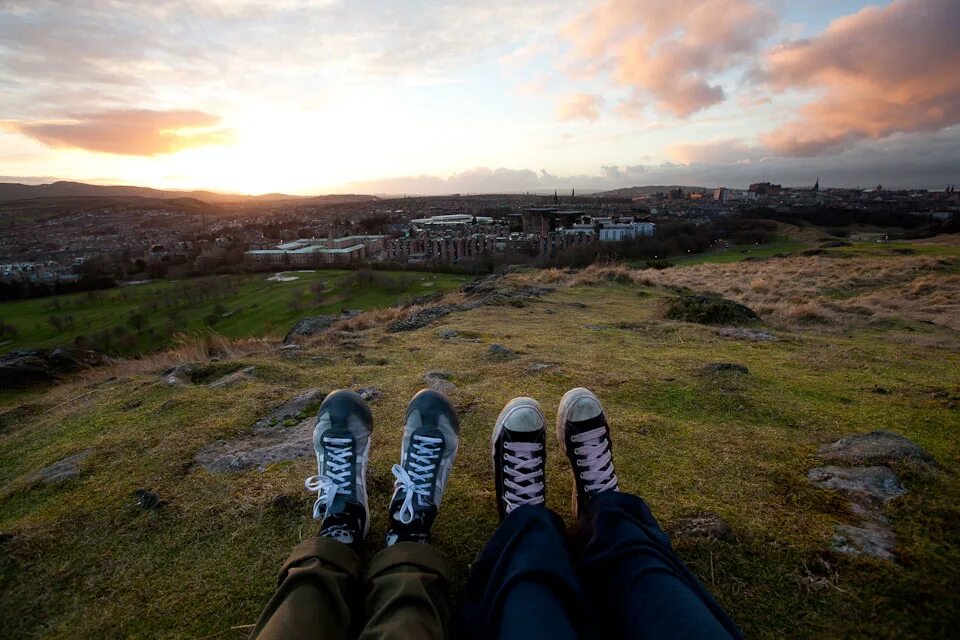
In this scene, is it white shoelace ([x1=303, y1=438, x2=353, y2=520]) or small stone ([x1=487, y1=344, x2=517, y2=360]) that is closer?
white shoelace ([x1=303, y1=438, x2=353, y2=520])

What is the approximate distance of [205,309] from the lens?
118ft

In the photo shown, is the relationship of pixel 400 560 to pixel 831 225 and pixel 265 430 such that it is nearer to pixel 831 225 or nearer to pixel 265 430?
pixel 265 430

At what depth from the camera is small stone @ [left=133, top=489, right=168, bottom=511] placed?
2609 millimetres

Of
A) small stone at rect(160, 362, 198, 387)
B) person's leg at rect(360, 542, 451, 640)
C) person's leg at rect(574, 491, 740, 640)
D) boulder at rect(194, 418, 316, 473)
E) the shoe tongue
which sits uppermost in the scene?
the shoe tongue

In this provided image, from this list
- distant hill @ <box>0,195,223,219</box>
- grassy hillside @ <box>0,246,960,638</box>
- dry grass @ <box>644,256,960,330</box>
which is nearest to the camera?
grassy hillside @ <box>0,246,960,638</box>

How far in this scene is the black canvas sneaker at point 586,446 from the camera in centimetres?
242

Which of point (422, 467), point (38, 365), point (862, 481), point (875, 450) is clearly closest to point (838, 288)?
point (875, 450)

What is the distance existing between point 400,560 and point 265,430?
2.35m

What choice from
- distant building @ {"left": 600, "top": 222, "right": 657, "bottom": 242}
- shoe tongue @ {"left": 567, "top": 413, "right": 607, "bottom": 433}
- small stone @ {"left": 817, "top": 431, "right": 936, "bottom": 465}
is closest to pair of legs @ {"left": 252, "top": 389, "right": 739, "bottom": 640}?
shoe tongue @ {"left": 567, "top": 413, "right": 607, "bottom": 433}

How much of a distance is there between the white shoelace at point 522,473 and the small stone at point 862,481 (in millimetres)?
1663

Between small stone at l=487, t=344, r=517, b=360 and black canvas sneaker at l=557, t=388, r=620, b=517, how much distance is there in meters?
2.97

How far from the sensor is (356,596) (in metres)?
1.76

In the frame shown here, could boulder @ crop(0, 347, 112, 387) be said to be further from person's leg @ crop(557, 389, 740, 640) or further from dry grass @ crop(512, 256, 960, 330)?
dry grass @ crop(512, 256, 960, 330)

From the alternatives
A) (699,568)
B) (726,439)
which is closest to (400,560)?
(699,568)
